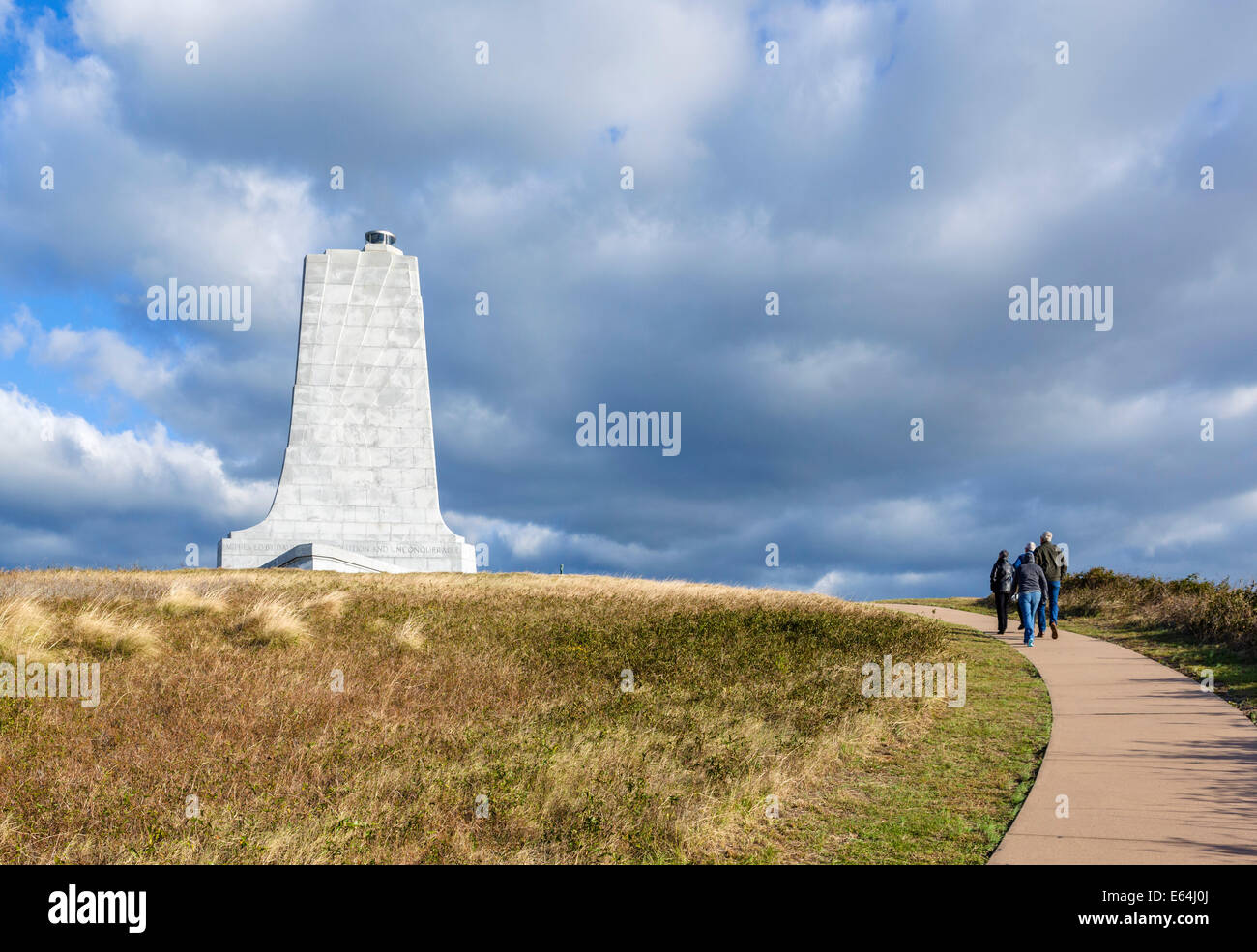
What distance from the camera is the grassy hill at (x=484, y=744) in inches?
215

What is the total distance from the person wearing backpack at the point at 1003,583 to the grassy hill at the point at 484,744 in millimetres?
3436

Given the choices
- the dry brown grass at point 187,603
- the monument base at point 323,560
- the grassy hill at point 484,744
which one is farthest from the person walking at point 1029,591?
the monument base at point 323,560

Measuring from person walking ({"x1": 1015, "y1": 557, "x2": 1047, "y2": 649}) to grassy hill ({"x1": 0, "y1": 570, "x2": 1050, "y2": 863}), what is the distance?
996 mm

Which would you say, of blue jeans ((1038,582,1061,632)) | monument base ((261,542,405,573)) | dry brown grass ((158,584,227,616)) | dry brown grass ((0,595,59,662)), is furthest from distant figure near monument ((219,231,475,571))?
blue jeans ((1038,582,1061,632))

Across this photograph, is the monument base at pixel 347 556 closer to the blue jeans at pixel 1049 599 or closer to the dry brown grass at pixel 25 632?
the dry brown grass at pixel 25 632

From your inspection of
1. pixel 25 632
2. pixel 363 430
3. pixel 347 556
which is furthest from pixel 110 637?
pixel 363 430

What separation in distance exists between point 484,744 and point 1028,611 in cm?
1207

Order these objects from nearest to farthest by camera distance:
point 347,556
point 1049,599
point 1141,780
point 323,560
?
point 1141,780, point 1049,599, point 323,560, point 347,556

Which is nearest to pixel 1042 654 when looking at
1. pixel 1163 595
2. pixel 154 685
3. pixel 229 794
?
pixel 1163 595

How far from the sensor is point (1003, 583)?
57.9 feet

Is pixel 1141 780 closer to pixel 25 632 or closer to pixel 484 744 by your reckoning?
pixel 484 744

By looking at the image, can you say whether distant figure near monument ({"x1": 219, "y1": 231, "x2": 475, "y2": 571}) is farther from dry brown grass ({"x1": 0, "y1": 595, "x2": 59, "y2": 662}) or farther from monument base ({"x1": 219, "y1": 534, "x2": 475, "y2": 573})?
dry brown grass ({"x1": 0, "y1": 595, "x2": 59, "y2": 662})

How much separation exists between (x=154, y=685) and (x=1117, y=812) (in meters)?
10.3

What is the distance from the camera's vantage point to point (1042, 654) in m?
13.8
